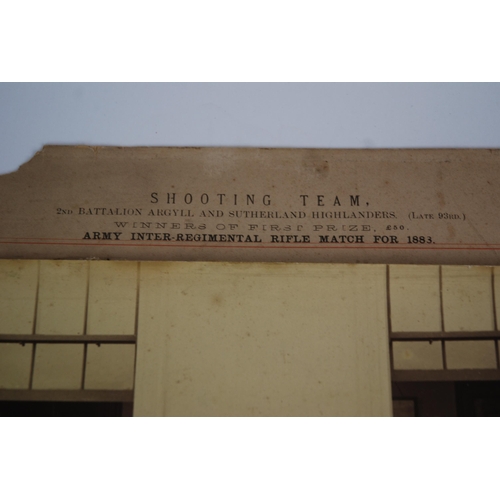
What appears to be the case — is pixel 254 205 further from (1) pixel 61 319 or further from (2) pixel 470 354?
(2) pixel 470 354

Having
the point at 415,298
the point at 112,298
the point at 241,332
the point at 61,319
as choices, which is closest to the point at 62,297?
the point at 61,319

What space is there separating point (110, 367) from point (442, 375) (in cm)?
123

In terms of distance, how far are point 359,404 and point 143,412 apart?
78 cm

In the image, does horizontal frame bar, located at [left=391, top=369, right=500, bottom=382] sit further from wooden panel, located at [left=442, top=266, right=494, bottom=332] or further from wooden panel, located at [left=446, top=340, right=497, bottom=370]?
wooden panel, located at [left=442, top=266, right=494, bottom=332]

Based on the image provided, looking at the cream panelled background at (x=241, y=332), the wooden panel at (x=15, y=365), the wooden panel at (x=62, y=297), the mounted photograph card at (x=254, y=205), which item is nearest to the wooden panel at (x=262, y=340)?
the cream panelled background at (x=241, y=332)

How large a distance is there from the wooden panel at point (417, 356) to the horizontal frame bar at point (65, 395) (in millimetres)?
993

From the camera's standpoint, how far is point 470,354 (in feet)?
6.03

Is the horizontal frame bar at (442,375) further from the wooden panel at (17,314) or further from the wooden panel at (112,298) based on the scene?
the wooden panel at (17,314)

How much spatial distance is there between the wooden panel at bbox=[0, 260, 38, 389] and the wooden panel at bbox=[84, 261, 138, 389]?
225 millimetres

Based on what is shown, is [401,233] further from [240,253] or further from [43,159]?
[43,159]

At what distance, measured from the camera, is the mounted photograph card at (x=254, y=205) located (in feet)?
6.37

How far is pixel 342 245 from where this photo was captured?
1942 mm

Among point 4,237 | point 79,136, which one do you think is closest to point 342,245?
point 79,136

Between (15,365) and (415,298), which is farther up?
(415,298)
